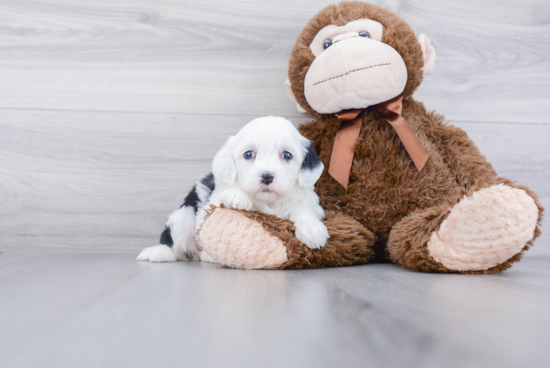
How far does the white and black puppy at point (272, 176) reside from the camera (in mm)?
990

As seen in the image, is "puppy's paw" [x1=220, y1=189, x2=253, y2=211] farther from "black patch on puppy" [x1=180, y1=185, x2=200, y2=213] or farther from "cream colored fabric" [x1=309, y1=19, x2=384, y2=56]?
"cream colored fabric" [x1=309, y1=19, x2=384, y2=56]

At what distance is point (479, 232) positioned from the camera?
893mm

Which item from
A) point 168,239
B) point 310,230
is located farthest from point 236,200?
point 168,239

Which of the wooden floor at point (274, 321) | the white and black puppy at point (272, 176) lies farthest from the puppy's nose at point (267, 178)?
the wooden floor at point (274, 321)

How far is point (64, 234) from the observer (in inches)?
60.3

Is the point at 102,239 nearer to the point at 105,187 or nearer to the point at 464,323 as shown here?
the point at 105,187

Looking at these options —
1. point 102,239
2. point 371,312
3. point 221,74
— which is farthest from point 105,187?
point 371,312

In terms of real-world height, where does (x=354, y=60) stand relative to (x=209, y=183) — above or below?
above

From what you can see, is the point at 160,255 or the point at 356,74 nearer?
the point at 356,74

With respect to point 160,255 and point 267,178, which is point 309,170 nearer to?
point 267,178

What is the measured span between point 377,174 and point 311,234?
33cm

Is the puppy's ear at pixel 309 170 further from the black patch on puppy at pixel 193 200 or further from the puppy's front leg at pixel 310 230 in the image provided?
the black patch on puppy at pixel 193 200

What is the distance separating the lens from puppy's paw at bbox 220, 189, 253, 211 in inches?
39.5

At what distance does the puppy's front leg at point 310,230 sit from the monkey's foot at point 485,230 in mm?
264
